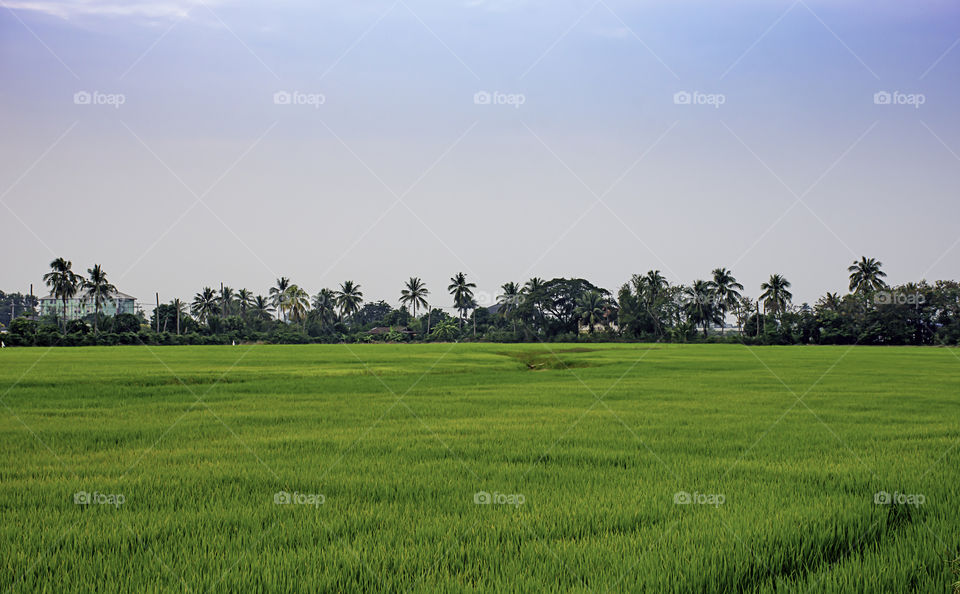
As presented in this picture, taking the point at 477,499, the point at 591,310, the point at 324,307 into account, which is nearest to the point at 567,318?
the point at 591,310

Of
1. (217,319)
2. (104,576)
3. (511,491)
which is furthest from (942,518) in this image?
(217,319)

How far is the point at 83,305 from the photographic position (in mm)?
83375

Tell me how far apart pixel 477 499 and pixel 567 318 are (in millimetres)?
87774

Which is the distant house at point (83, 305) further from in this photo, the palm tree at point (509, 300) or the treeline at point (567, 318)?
the palm tree at point (509, 300)

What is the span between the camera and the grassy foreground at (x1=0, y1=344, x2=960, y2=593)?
14.7 feet

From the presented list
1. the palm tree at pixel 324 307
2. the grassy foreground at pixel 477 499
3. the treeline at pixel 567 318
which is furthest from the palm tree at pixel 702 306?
the grassy foreground at pixel 477 499

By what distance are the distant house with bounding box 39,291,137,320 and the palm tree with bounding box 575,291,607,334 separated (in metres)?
62.9

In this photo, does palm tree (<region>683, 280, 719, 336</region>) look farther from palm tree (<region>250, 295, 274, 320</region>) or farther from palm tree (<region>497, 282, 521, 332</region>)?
palm tree (<region>250, 295, 274, 320</region>)

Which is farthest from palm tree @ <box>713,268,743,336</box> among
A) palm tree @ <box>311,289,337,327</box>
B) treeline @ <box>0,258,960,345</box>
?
palm tree @ <box>311,289,337,327</box>

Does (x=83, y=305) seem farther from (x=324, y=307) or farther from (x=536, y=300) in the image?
(x=536, y=300)

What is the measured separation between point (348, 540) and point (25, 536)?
9.02ft

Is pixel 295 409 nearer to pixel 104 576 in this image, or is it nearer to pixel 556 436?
pixel 556 436

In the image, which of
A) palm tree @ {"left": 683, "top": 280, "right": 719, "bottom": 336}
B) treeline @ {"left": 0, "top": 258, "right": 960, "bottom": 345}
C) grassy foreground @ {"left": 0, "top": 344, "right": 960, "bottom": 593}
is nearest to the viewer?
grassy foreground @ {"left": 0, "top": 344, "right": 960, "bottom": 593}

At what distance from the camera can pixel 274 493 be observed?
6.68 m
